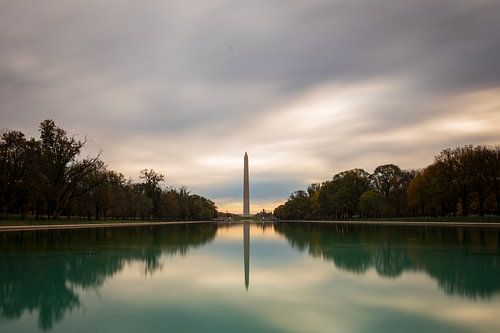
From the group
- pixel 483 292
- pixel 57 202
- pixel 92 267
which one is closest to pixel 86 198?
pixel 57 202

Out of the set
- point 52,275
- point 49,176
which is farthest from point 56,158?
point 52,275

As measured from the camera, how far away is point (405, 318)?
8398 mm

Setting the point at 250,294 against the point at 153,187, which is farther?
the point at 153,187

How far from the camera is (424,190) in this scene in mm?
66500

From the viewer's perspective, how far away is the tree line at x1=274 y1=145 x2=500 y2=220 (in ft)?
Answer: 188

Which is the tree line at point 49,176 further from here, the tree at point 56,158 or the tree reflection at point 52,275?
the tree reflection at point 52,275

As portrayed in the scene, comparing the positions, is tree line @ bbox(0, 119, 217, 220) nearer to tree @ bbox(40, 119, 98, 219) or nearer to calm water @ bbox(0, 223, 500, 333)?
tree @ bbox(40, 119, 98, 219)

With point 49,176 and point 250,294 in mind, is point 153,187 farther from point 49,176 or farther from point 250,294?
point 250,294

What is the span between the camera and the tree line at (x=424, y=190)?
57.3m

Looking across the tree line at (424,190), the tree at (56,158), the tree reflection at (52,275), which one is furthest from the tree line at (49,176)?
the tree line at (424,190)

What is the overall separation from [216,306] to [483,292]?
6654 mm

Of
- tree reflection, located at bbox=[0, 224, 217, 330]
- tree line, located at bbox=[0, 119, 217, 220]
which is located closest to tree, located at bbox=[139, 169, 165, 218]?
tree line, located at bbox=[0, 119, 217, 220]

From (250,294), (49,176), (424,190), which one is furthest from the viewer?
(424,190)

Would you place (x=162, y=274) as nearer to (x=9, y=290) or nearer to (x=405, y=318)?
(x=9, y=290)
